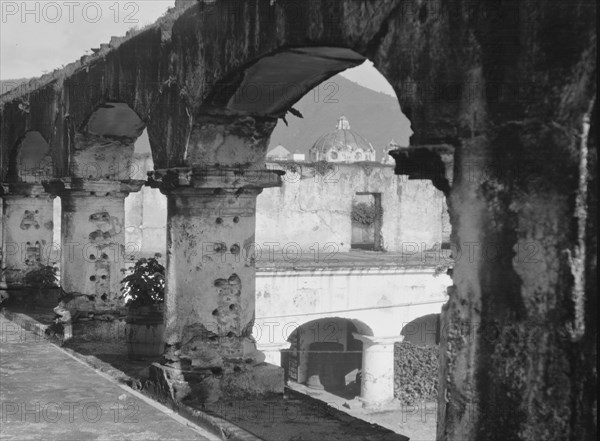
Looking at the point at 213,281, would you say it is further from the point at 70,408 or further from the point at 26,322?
A: the point at 26,322

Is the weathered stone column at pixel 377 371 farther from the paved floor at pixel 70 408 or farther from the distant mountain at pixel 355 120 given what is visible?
the distant mountain at pixel 355 120

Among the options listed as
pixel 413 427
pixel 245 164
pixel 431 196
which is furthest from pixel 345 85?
pixel 245 164

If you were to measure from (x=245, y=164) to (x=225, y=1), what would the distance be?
3.99 ft

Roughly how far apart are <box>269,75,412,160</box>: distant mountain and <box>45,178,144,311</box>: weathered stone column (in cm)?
8710

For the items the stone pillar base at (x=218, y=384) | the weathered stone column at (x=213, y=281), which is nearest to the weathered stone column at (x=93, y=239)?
the weathered stone column at (x=213, y=281)

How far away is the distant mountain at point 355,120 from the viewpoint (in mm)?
105875

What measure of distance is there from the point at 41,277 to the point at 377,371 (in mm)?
9683

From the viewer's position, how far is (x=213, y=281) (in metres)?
6.51

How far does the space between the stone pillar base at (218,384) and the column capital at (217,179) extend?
1359 millimetres

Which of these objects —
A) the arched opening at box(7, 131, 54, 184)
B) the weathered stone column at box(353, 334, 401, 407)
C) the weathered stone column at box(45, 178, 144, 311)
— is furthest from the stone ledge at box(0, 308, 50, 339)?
the weathered stone column at box(353, 334, 401, 407)

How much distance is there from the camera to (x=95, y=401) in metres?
6.54

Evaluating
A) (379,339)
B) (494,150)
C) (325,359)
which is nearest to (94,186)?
(494,150)

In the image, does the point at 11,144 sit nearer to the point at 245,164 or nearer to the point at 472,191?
the point at 245,164

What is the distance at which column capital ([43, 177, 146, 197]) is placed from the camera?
8.97 meters
